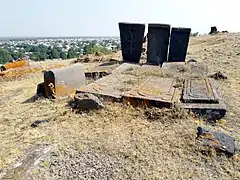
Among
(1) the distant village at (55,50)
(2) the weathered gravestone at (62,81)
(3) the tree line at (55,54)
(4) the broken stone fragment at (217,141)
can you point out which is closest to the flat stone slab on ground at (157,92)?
(4) the broken stone fragment at (217,141)

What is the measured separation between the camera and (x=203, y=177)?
8.00 feet

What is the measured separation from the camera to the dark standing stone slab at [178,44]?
7.42 meters

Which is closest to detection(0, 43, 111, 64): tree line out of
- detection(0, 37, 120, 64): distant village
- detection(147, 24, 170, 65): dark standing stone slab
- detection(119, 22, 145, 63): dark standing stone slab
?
detection(0, 37, 120, 64): distant village

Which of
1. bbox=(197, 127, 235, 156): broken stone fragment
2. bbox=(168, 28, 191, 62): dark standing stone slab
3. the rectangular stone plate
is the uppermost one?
bbox=(168, 28, 191, 62): dark standing stone slab

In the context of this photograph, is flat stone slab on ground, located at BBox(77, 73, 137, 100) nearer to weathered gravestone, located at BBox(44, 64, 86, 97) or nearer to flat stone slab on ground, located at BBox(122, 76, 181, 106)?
flat stone slab on ground, located at BBox(122, 76, 181, 106)

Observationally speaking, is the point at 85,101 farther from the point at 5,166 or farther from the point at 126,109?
the point at 5,166

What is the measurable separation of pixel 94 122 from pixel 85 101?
0.47 m

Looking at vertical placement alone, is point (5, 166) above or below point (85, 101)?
below

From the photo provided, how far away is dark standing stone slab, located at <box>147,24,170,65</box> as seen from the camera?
7244 millimetres

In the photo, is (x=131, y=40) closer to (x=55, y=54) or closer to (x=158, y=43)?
(x=158, y=43)

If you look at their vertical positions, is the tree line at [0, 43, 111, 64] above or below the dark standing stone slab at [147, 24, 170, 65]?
below

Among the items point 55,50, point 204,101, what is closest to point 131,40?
point 204,101

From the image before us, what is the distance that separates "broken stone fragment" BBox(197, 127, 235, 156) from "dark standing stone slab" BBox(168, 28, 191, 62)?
4753 millimetres

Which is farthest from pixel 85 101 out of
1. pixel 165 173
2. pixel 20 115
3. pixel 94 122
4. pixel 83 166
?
pixel 165 173
